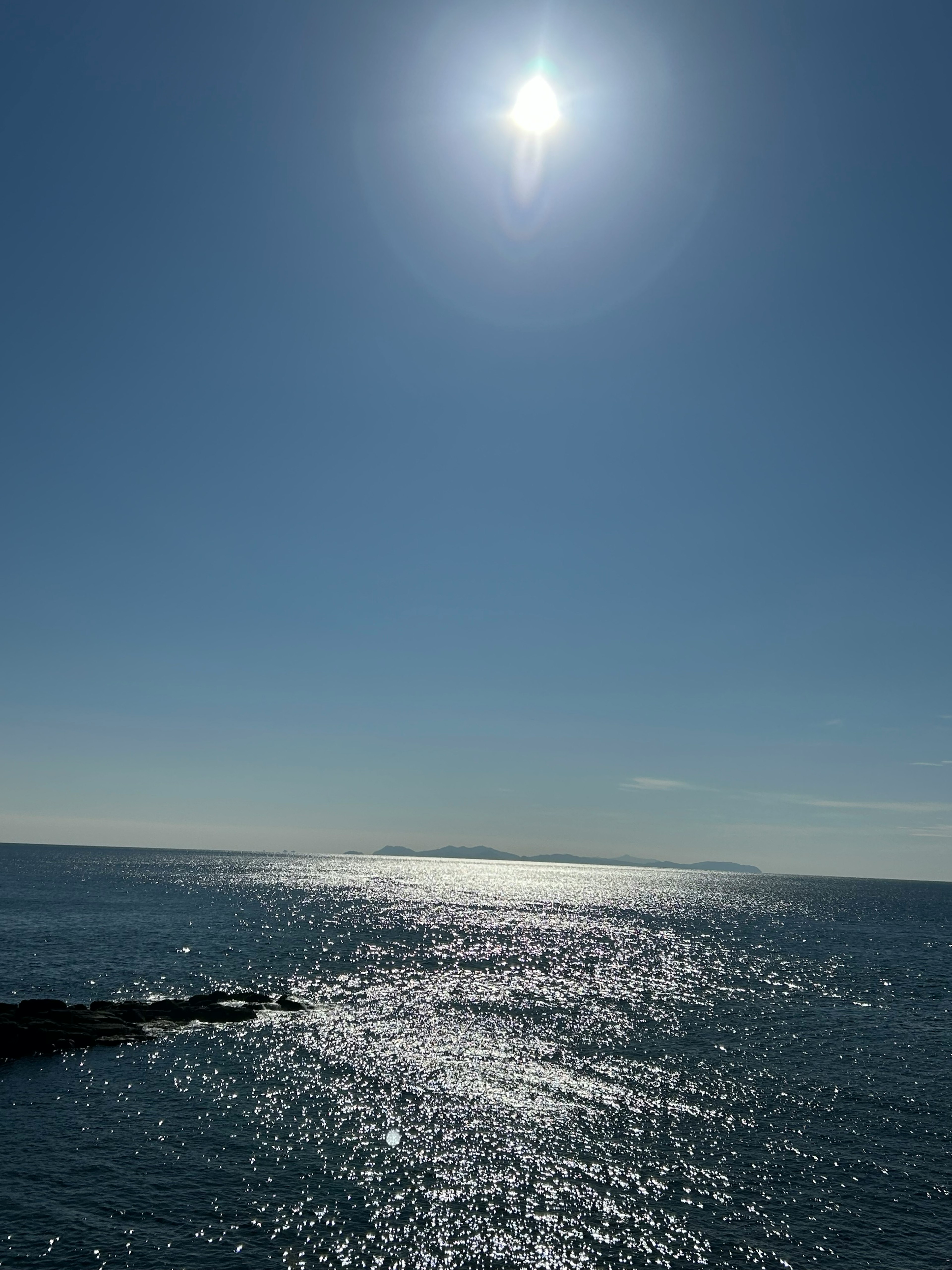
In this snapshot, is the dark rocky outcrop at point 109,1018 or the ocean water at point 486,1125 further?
the dark rocky outcrop at point 109,1018

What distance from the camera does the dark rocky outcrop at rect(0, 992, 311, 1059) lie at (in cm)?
5291

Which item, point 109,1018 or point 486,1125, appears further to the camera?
point 109,1018

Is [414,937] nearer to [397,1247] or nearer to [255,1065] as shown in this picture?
[255,1065]

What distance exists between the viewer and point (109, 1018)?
59469 mm

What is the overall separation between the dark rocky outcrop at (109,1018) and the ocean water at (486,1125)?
191 cm

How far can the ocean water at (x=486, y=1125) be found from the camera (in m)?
30.5

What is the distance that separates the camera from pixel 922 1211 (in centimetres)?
3434

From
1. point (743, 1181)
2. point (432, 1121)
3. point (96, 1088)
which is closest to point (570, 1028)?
point (432, 1121)

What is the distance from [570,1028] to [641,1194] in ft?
99.7

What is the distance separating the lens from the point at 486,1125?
42.1 metres

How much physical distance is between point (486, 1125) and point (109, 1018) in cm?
3507

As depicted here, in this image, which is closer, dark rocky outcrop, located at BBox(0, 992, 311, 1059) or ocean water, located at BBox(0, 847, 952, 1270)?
ocean water, located at BBox(0, 847, 952, 1270)

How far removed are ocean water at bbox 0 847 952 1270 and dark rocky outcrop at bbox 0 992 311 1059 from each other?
191 cm

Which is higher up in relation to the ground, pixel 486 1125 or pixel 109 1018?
pixel 109 1018
